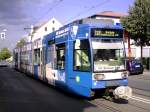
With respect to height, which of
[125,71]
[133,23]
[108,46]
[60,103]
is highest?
[133,23]

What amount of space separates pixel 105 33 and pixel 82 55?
1.16 m

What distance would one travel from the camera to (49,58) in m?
19.1

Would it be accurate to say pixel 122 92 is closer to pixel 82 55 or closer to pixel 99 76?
pixel 99 76

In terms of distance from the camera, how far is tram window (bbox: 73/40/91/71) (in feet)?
45.5

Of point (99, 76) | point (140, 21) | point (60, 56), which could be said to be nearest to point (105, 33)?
point (99, 76)

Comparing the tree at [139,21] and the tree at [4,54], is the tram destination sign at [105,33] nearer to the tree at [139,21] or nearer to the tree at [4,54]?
the tree at [139,21]

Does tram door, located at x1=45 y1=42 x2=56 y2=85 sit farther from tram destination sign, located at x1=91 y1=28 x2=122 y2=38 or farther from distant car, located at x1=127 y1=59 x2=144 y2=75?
distant car, located at x1=127 y1=59 x2=144 y2=75

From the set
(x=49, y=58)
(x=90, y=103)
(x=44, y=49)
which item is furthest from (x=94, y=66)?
(x=44, y=49)

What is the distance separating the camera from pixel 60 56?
54.7 feet

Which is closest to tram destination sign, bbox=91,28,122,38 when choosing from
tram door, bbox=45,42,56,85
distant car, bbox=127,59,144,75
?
tram door, bbox=45,42,56,85

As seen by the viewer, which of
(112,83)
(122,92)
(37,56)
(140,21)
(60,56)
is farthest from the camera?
(140,21)

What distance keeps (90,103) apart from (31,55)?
14.6 metres

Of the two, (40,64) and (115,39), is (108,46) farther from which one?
(40,64)

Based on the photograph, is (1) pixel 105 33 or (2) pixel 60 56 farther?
(2) pixel 60 56
